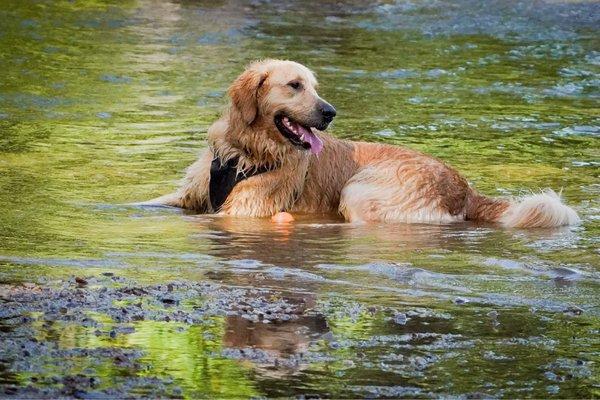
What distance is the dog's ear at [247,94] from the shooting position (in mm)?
10023

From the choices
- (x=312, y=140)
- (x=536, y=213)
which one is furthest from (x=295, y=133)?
(x=536, y=213)

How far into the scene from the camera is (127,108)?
14.6m

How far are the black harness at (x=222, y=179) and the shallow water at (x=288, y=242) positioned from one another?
15.6 inches

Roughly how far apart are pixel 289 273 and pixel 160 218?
219 centimetres

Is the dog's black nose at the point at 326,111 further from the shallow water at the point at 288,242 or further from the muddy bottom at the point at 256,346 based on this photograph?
the muddy bottom at the point at 256,346

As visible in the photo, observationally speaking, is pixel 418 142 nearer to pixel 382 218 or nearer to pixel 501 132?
pixel 501 132

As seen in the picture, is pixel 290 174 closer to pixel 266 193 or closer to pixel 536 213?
pixel 266 193

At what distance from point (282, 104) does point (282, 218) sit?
88cm

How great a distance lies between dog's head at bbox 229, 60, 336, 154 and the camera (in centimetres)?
998

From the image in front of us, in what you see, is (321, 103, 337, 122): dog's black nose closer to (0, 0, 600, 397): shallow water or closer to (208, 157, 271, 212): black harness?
(208, 157, 271, 212): black harness

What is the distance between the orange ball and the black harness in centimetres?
39

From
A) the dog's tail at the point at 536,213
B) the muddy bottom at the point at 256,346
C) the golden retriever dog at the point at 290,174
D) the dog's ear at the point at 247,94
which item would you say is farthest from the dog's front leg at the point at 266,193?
the muddy bottom at the point at 256,346

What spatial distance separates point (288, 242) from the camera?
8992mm

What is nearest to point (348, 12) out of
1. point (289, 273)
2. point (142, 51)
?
point (142, 51)
